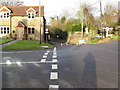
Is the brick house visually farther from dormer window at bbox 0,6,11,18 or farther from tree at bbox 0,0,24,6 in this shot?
tree at bbox 0,0,24,6

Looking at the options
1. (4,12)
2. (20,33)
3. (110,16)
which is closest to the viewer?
(110,16)

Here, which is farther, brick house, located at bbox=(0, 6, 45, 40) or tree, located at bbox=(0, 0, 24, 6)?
tree, located at bbox=(0, 0, 24, 6)

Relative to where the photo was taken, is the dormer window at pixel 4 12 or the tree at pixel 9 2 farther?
the tree at pixel 9 2

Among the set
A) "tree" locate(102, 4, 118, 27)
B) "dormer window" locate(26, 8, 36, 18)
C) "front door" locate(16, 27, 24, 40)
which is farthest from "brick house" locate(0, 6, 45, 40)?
"tree" locate(102, 4, 118, 27)

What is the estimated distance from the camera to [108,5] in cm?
3784

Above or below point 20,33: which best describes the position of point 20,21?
above

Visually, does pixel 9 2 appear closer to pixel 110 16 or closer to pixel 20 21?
pixel 20 21

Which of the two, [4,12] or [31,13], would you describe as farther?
[31,13]

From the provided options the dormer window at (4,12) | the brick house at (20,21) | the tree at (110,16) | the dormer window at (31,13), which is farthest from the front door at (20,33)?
the tree at (110,16)

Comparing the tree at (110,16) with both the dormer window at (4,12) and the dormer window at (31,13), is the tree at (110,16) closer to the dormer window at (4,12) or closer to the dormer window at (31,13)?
the dormer window at (31,13)

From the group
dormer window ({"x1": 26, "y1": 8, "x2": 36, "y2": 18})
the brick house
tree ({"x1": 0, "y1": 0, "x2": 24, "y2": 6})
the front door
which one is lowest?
the front door

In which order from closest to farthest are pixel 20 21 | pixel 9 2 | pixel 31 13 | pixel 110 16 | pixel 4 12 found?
pixel 110 16
pixel 20 21
pixel 4 12
pixel 31 13
pixel 9 2

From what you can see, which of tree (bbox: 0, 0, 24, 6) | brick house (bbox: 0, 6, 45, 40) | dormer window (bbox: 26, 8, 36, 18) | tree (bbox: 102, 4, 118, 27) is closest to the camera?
tree (bbox: 102, 4, 118, 27)

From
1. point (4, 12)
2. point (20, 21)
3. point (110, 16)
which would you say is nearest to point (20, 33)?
point (20, 21)
